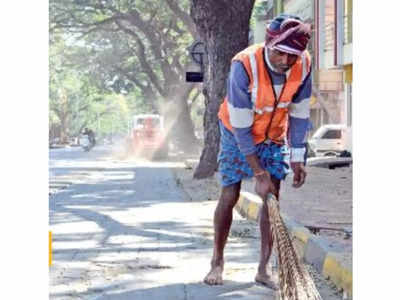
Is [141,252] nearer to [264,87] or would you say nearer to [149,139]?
[264,87]

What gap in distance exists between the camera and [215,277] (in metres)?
5.15

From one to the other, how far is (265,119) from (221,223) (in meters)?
0.76

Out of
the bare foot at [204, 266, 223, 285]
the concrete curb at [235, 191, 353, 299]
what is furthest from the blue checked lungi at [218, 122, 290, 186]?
the concrete curb at [235, 191, 353, 299]

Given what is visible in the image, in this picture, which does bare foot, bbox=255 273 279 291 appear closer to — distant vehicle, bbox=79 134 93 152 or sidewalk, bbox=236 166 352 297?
sidewalk, bbox=236 166 352 297

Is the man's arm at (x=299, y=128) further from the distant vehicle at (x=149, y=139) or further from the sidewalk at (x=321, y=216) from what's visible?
the distant vehicle at (x=149, y=139)

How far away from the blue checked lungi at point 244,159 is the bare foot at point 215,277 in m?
0.54

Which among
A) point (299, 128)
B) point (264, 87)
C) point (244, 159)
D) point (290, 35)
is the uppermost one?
point (290, 35)

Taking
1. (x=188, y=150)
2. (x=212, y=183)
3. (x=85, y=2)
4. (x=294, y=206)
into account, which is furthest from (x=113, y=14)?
(x=294, y=206)

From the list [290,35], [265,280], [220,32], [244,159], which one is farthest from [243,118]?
[220,32]

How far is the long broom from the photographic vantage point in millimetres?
3853

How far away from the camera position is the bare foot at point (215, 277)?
5.15 meters

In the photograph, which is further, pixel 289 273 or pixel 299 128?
pixel 299 128

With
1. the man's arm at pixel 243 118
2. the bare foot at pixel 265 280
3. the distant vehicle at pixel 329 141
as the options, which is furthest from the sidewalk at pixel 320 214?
the distant vehicle at pixel 329 141
